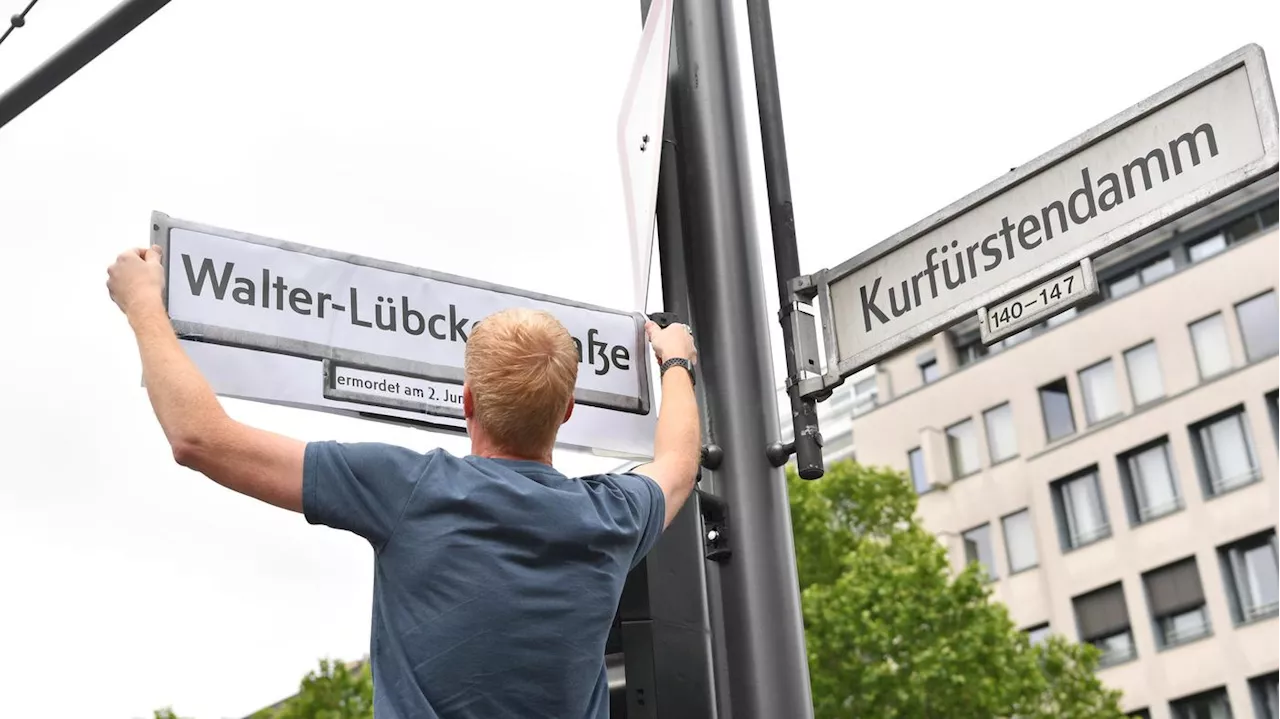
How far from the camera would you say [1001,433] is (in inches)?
1674

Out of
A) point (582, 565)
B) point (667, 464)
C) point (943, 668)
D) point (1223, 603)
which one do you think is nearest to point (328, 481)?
point (582, 565)

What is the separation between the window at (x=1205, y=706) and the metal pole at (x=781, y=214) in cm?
3393

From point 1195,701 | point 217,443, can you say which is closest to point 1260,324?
point 1195,701

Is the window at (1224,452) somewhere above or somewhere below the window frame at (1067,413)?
below

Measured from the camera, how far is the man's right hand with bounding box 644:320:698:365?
157 inches

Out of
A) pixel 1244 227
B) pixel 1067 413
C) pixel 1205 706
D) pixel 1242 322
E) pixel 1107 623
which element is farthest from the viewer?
pixel 1067 413

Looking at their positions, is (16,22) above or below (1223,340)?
below

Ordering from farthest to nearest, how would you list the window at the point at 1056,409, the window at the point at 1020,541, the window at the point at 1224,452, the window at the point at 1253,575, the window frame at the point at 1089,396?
the window at the point at 1056,409
the window at the point at 1020,541
the window frame at the point at 1089,396
the window at the point at 1224,452
the window at the point at 1253,575

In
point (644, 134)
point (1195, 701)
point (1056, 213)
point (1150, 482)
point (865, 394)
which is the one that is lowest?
point (1056, 213)

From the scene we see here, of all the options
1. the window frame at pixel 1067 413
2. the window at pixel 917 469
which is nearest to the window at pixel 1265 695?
the window frame at pixel 1067 413

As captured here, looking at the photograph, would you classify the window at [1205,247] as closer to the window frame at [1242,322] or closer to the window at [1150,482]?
the window frame at [1242,322]

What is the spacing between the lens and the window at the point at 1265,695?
34.7 m

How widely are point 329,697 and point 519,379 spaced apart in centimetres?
2591

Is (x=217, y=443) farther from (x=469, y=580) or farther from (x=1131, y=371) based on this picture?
(x=1131, y=371)
